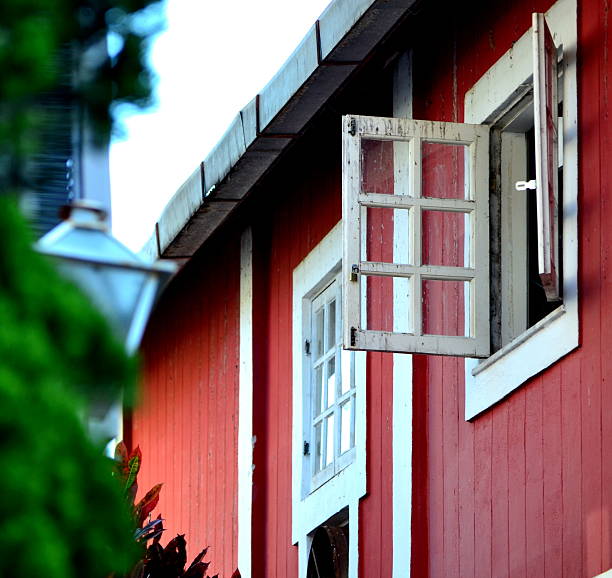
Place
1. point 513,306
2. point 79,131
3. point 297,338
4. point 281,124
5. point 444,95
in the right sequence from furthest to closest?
point 297,338, point 281,124, point 444,95, point 513,306, point 79,131

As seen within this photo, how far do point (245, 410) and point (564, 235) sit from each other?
446cm

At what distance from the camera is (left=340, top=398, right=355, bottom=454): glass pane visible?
8.70m

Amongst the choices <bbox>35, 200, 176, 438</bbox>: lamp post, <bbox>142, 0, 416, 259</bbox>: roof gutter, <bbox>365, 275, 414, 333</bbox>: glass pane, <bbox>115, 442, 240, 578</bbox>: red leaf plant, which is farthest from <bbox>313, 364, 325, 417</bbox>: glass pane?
<bbox>35, 200, 176, 438</bbox>: lamp post

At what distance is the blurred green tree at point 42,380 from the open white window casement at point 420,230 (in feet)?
14.3

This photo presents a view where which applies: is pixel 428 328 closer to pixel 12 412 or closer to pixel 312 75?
pixel 312 75

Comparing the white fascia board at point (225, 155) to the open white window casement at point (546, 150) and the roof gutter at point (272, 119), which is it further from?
the open white window casement at point (546, 150)

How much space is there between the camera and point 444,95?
766 centimetres

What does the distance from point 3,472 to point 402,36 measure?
616 centimetres

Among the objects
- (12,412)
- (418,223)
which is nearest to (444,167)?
(418,223)

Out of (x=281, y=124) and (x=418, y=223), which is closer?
(x=418, y=223)

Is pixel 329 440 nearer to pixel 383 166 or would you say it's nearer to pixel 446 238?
pixel 446 238

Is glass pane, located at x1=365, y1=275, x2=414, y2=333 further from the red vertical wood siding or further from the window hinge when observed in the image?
the red vertical wood siding

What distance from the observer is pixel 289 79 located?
803 cm

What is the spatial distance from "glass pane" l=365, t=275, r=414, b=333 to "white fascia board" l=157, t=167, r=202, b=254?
2.31 m
